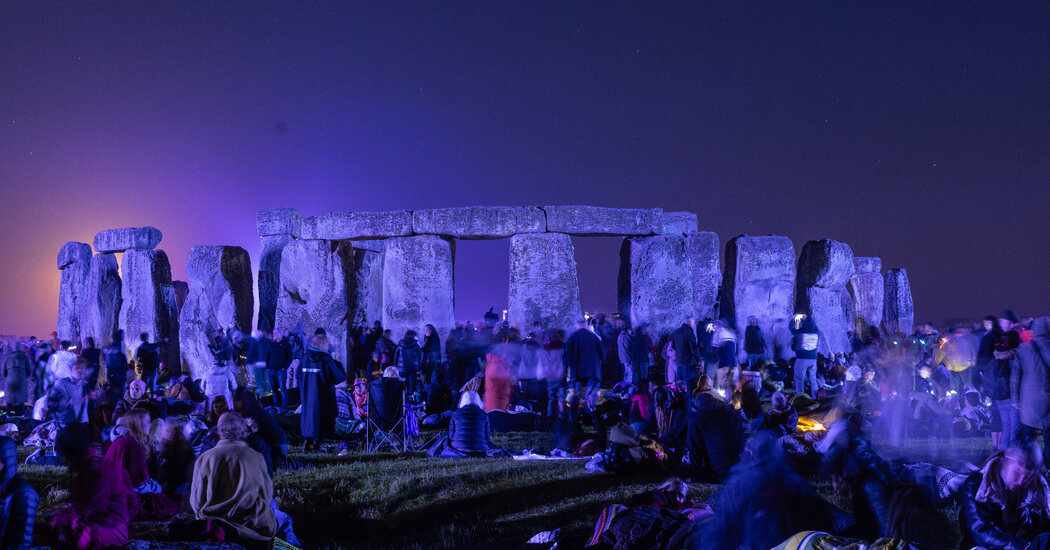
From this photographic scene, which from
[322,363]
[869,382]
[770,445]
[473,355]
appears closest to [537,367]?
[473,355]

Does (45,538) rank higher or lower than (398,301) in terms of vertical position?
lower

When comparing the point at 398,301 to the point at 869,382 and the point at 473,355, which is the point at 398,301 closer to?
the point at 473,355

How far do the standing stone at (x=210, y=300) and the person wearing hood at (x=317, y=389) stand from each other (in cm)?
861

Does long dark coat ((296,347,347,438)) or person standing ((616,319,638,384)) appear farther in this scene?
person standing ((616,319,638,384))

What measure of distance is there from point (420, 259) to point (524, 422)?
251 inches

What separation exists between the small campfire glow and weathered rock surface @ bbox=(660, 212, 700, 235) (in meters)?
9.06

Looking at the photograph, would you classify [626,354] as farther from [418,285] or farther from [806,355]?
[418,285]

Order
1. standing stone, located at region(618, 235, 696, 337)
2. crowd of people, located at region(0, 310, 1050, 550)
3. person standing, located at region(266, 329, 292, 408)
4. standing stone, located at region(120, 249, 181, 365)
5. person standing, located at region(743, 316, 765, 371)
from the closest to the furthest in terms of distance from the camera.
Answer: crowd of people, located at region(0, 310, 1050, 550) < person standing, located at region(266, 329, 292, 408) < person standing, located at region(743, 316, 765, 371) < standing stone, located at region(618, 235, 696, 337) < standing stone, located at region(120, 249, 181, 365)

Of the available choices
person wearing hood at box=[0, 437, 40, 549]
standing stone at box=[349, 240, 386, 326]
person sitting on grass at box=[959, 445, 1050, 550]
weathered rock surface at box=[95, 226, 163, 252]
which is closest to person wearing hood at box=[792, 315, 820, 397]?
person sitting on grass at box=[959, 445, 1050, 550]

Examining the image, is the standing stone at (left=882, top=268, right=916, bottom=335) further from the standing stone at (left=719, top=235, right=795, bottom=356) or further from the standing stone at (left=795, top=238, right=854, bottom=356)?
the standing stone at (left=719, top=235, right=795, bottom=356)

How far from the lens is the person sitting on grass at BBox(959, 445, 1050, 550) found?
488 cm

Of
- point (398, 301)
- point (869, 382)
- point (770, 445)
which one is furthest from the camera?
point (398, 301)

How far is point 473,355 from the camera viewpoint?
14727 millimetres

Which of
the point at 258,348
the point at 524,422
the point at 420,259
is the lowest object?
the point at 524,422
